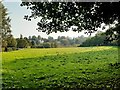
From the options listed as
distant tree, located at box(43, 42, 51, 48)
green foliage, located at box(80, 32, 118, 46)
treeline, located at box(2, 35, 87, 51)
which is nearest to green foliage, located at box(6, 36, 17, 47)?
treeline, located at box(2, 35, 87, 51)

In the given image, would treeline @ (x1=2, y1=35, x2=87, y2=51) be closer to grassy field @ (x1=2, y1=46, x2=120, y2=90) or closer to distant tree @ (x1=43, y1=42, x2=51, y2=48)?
distant tree @ (x1=43, y1=42, x2=51, y2=48)

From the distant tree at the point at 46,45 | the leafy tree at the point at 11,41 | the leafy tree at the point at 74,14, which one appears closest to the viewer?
the leafy tree at the point at 74,14

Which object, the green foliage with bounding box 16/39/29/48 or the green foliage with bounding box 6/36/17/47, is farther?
the green foliage with bounding box 16/39/29/48

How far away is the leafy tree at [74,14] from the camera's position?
16016 mm

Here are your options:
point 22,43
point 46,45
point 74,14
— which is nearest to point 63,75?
point 74,14

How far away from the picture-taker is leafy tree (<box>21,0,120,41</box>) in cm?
1602

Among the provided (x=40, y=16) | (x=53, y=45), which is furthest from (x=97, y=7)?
(x=53, y=45)

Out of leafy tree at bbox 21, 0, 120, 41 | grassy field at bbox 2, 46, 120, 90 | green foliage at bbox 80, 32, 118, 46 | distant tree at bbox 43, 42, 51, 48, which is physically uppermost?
leafy tree at bbox 21, 0, 120, 41

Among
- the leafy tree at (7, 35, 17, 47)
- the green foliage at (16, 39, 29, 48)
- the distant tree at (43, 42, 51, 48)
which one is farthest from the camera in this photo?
the distant tree at (43, 42, 51, 48)

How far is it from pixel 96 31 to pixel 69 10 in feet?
7.54

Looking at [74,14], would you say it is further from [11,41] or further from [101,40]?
[11,41]

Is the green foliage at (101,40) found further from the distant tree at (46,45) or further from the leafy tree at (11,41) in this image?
the leafy tree at (11,41)

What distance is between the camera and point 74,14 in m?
16.8

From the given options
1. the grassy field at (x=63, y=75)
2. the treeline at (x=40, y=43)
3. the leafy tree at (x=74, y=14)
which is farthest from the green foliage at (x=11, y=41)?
the leafy tree at (x=74, y=14)
